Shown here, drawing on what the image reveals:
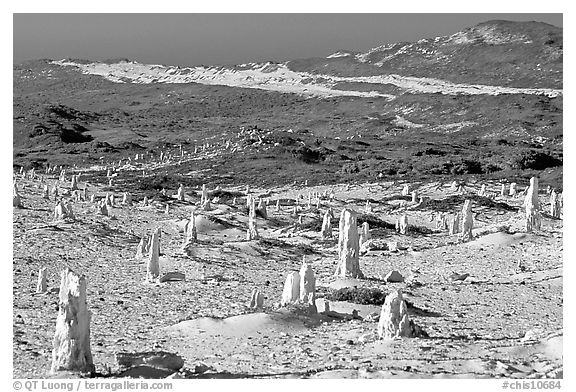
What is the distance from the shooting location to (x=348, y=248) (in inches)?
851

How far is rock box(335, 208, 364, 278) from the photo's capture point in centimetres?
2128

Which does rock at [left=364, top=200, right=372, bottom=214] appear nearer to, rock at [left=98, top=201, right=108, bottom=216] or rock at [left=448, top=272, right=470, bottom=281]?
rock at [left=98, top=201, right=108, bottom=216]

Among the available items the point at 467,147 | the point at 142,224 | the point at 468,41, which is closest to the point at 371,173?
the point at 467,147

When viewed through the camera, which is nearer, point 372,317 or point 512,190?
point 372,317

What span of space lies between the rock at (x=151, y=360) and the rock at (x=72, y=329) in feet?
2.06

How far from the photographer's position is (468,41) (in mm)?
126000

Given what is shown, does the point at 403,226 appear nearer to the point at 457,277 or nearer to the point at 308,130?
the point at 457,277

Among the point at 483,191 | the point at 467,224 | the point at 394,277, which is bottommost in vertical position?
the point at 483,191

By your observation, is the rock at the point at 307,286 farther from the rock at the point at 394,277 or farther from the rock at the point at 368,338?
the rock at the point at 394,277

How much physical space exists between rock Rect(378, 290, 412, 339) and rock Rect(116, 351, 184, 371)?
353 centimetres

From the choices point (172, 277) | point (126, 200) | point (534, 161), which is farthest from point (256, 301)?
point (534, 161)

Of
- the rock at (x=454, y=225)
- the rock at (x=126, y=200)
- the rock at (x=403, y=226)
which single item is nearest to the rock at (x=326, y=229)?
the rock at (x=403, y=226)

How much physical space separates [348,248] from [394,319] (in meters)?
7.64
